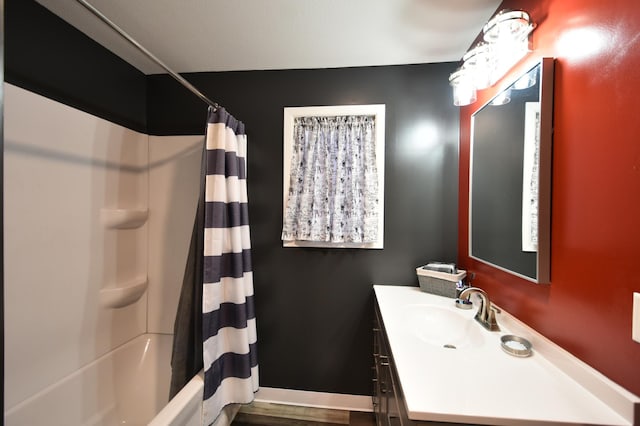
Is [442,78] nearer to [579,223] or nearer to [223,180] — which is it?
[579,223]

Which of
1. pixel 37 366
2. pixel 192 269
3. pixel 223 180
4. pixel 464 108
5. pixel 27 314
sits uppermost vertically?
pixel 464 108

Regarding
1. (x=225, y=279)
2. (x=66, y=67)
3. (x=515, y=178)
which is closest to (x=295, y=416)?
(x=225, y=279)

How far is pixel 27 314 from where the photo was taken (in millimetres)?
→ 1142

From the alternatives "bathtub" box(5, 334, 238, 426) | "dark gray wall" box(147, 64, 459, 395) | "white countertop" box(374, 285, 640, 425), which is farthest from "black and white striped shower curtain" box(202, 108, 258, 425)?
"white countertop" box(374, 285, 640, 425)

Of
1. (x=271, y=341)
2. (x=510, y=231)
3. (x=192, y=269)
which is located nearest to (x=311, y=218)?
(x=192, y=269)

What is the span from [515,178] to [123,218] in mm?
2349

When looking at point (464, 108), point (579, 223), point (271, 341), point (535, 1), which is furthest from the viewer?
point (271, 341)

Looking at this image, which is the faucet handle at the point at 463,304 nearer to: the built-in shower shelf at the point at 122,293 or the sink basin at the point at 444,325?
the sink basin at the point at 444,325

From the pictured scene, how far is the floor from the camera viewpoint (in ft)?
5.08

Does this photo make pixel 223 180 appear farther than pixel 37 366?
Yes

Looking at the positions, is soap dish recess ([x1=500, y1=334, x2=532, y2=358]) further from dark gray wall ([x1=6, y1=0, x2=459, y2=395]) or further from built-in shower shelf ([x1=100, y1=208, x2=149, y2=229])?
built-in shower shelf ([x1=100, y1=208, x2=149, y2=229])

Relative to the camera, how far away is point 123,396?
1518 mm

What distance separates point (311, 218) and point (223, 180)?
2.10 ft

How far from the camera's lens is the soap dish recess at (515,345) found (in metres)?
0.87
